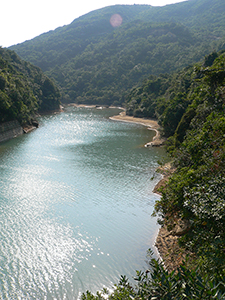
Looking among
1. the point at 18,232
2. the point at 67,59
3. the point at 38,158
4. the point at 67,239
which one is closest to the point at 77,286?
the point at 67,239

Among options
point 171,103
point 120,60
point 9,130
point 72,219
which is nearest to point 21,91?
point 9,130

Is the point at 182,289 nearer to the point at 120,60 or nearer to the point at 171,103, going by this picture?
the point at 171,103

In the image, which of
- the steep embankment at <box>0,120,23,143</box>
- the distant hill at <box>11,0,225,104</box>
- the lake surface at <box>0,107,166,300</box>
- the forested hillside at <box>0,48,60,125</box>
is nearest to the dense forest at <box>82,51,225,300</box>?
the lake surface at <box>0,107,166,300</box>

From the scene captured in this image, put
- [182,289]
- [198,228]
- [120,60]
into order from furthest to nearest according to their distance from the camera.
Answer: [120,60] < [198,228] < [182,289]

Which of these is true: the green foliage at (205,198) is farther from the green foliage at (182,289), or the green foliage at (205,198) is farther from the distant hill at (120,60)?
the distant hill at (120,60)

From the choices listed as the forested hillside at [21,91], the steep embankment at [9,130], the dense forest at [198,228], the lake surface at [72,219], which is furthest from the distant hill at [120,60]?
the dense forest at [198,228]

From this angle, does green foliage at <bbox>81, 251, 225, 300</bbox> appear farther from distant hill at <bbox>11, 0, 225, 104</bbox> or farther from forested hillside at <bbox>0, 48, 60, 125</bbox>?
distant hill at <bbox>11, 0, 225, 104</bbox>

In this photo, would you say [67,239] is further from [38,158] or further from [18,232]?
[38,158]
